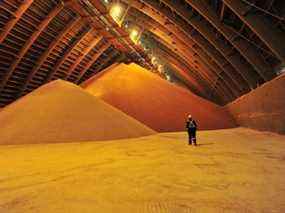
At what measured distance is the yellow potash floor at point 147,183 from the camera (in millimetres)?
3131

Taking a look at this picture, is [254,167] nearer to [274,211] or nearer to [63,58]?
[274,211]

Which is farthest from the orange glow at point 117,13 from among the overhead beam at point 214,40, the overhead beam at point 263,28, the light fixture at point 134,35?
the overhead beam at point 263,28

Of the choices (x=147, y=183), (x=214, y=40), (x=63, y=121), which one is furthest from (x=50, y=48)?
(x=147, y=183)

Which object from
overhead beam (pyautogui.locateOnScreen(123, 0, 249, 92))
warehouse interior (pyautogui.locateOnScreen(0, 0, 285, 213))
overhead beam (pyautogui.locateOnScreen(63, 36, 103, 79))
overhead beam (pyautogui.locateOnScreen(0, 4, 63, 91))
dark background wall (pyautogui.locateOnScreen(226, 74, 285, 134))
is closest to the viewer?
warehouse interior (pyautogui.locateOnScreen(0, 0, 285, 213))

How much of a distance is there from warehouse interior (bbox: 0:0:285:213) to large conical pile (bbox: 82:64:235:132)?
95 mm

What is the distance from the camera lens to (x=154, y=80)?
20.7 meters

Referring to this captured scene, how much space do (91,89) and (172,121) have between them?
22.2 ft

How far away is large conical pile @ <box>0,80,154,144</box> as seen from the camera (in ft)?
34.7

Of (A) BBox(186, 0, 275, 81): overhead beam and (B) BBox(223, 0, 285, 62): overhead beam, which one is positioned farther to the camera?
(A) BBox(186, 0, 275, 81): overhead beam

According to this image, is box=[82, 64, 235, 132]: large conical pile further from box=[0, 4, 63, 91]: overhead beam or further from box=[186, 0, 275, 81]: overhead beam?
box=[186, 0, 275, 81]: overhead beam

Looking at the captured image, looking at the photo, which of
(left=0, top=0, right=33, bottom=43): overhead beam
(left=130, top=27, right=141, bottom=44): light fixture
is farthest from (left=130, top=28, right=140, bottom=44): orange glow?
(left=0, top=0, right=33, bottom=43): overhead beam

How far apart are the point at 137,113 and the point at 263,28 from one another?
806 cm

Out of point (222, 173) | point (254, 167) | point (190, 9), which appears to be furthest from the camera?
point (190, 9)

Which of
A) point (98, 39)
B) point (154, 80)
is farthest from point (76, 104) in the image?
A: point (98, 39)
